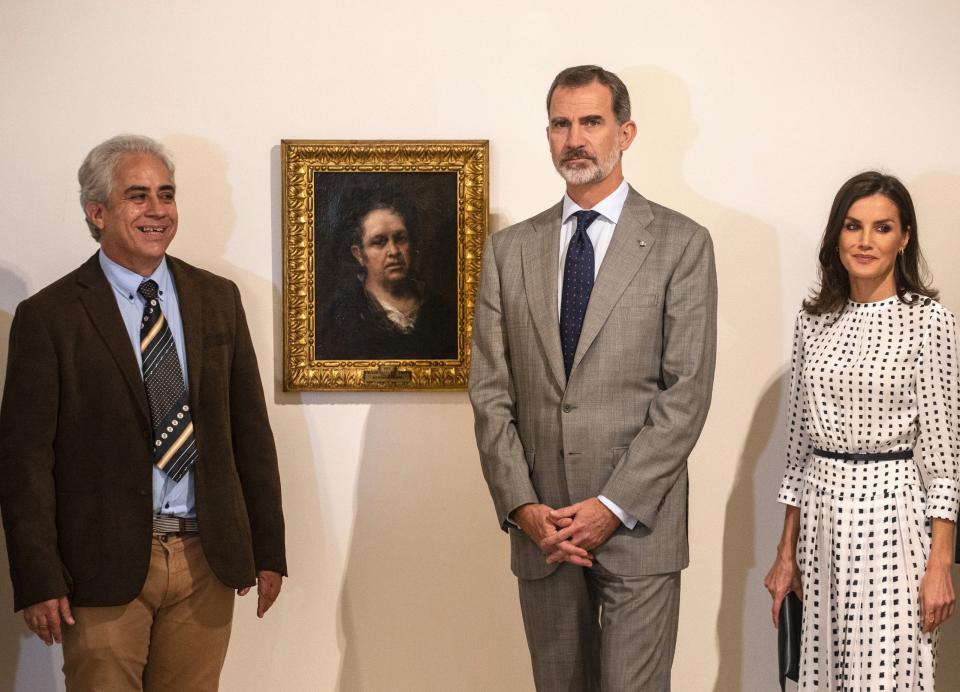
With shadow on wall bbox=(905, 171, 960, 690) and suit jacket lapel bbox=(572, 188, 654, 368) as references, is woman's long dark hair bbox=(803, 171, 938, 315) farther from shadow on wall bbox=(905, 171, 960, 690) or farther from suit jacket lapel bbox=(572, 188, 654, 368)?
shadow on wall bbox=(905, 171, 960, 690)

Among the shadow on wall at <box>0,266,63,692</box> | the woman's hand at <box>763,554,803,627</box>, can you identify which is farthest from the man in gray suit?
the shadow on wall at <box>0,266,63,692</box>

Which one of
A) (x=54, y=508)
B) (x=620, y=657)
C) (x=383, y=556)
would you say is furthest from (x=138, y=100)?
(x=620, y=657)

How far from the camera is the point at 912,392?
2.72 meters

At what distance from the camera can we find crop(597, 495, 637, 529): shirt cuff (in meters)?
2.55

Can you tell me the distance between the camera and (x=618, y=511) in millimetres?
2549

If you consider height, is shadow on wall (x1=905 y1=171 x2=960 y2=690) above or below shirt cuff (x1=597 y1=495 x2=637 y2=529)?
above

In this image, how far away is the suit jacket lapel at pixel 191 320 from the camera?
279 centimetres

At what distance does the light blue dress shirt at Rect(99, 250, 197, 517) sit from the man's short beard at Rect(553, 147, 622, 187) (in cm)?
105

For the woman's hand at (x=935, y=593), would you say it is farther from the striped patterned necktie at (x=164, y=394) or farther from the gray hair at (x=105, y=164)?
the gray hair at (x=105, y=164)

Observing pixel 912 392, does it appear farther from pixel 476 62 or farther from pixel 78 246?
pixel 78 246

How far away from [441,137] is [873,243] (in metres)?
1.35

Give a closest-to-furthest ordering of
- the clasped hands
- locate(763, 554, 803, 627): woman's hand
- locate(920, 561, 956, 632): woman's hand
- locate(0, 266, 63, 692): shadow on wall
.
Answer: the clasped hands < locate(920, 561, 956, 632): woman's hand < locate(763, 554, 803, 627): woman's hand < locate(0, 266, 63, 692): shadow on wall

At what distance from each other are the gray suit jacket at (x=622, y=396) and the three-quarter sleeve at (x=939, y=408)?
1.75ft

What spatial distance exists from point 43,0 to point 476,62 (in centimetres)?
136
